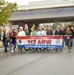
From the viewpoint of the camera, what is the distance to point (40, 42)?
836 inches

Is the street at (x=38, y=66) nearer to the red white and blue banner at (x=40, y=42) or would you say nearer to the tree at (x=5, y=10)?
the red white and blue banner at (x=40, y=42)

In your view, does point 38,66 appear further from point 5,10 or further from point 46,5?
point 46,5

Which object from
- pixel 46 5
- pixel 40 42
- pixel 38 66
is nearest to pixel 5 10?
pixel 40 42

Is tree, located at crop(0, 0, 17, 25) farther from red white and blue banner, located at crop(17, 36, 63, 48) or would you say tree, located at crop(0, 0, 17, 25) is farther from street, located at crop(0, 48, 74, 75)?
street, located at crop(0, 48, 74, 75)

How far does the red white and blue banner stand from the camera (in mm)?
20933

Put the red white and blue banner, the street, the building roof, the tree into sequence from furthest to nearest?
the building roof
the tree
the red white and blue banner
the street

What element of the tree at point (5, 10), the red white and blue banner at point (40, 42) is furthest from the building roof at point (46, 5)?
the red white and blue banner at point (40, 42)

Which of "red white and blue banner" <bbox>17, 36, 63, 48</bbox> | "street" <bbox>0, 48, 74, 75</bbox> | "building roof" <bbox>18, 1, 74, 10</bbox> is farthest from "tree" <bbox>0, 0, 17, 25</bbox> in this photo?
"building roof" <bbox>18, 1, 74, 10</bbox>

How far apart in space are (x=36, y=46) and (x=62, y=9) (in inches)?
1268

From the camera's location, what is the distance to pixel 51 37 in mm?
21156

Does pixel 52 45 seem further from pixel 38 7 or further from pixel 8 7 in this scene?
pixel 38 7

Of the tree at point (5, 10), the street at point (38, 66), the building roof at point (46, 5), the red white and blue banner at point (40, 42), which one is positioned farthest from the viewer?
the building roof at point (46, 5)

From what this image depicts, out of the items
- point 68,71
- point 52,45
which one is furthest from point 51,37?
point 68,71

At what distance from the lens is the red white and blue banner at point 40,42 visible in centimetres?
2093
